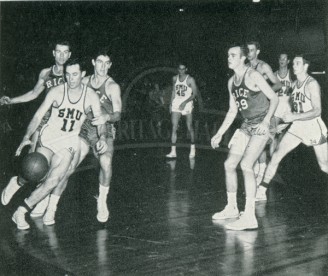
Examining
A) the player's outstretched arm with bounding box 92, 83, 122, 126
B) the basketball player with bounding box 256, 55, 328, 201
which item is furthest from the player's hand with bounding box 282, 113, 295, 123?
the player's outstretched arm with bounding box 92, 83, 122, 126

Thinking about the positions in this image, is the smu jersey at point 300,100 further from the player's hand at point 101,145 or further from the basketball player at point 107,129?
the player's hand at point 101,145

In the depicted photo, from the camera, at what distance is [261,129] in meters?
4.48

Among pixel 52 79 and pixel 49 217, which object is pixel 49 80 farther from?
pixel 49 217

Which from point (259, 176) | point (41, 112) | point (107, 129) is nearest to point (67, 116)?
point (41, 112)

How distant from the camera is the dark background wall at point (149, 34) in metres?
11.1

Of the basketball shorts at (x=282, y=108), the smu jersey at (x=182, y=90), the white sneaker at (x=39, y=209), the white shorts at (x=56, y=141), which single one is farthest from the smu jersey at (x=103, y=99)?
the smu jersey at (x=182, y=90)

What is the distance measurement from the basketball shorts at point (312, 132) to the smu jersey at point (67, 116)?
2621 mm

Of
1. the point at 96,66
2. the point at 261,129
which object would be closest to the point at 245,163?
the point at 261,129

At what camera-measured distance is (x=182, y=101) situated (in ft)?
30.3

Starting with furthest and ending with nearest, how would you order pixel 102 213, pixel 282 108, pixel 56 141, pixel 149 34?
pixel 149 34 → pixel 282 108 → pixel 102 213 → pixel 56 141

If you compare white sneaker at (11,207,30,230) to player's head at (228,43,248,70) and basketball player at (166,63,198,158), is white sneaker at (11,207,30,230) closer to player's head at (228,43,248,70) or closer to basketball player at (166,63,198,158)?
player's head at (228,43,248,70)

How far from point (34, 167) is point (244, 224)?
6.66 feet

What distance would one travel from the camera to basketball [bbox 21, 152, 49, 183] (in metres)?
4.34

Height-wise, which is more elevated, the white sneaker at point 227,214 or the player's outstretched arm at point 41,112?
the player's outstretched arm at point 41,112
